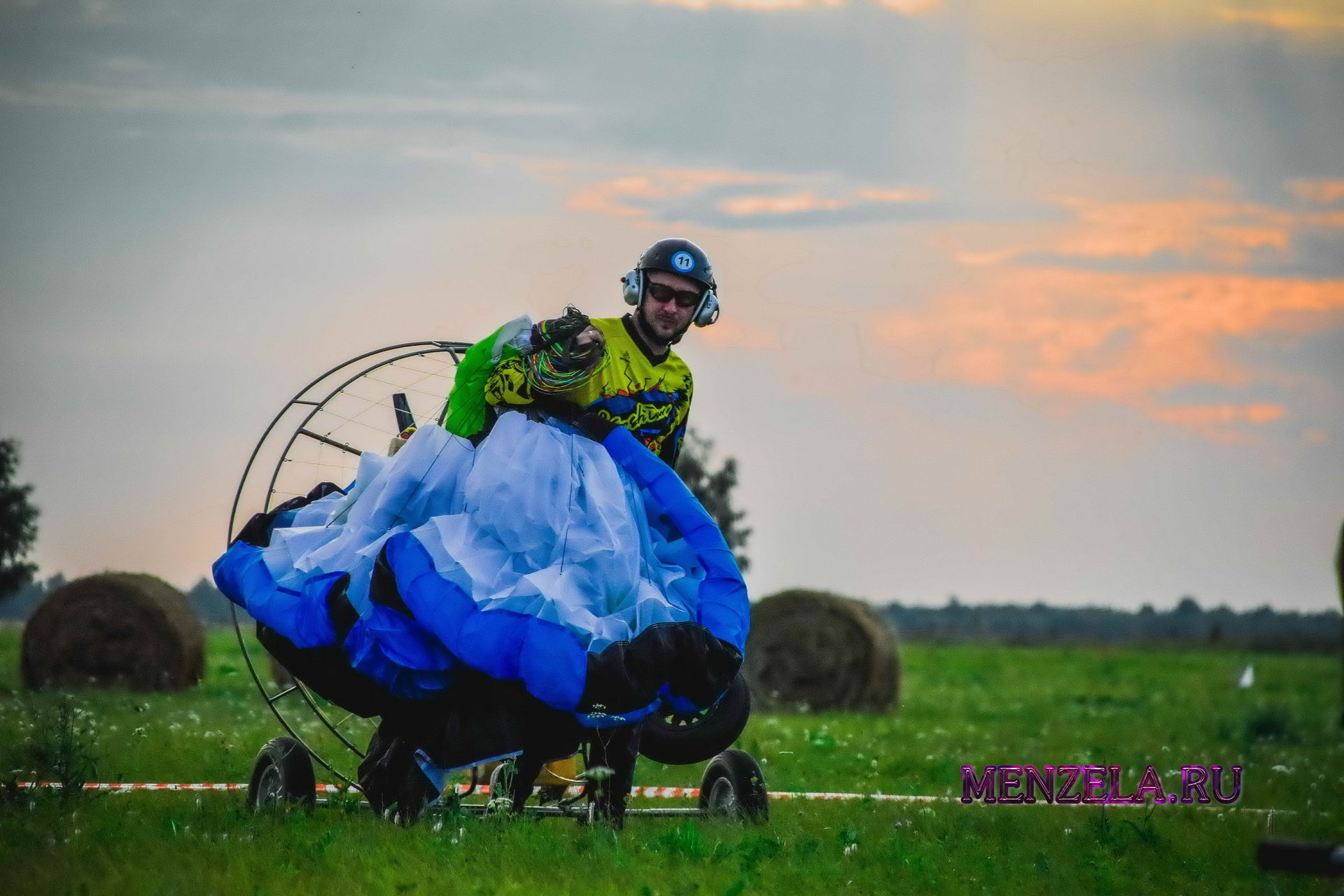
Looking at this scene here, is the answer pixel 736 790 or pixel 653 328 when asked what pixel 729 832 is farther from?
pixel 653 328

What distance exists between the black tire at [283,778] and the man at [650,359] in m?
2.06

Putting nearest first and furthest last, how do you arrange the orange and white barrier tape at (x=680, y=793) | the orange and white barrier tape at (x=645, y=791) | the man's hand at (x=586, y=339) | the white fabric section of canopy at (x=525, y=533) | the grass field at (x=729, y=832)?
the grass field at (x=729, y=832)
the white fabric section of canopy at (x=525, y=533)
the man's hand at (x=586, y=339)
the orange and white barrier tape at (x=645, y=791)
the orange and white barrier tape at (x=680, y=793)

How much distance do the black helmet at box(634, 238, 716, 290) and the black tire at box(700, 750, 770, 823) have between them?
2.38m

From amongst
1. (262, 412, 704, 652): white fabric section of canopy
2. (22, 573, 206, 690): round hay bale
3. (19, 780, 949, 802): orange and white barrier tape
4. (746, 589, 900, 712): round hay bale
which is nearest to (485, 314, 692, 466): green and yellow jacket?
(262, 412, 704, 652): white fabric section of canopy

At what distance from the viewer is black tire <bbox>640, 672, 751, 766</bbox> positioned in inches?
311

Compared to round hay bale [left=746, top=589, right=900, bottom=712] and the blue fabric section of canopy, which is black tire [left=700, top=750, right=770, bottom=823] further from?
round hay bale [left=746, top=589, right=900, bottom=712]

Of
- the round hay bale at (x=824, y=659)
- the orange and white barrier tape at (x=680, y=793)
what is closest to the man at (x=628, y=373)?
the orange and white barrier tape at (x=680, y=793)

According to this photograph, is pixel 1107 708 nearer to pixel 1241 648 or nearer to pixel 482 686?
pixel 482 686

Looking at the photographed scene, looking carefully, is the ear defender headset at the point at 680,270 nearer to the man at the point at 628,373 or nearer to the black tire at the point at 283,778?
the man at the point at 628,373

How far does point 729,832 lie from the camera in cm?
784

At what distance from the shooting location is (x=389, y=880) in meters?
6.29

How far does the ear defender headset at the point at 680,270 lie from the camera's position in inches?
325

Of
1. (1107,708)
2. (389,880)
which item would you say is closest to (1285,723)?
(1107,708)

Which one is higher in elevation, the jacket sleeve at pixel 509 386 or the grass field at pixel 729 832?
the jacket sleeve at pixel 509 386
